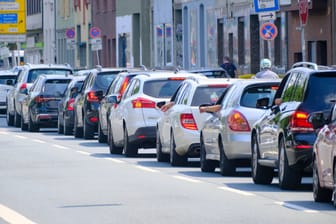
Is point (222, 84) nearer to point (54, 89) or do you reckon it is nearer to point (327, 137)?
point (327, 137)

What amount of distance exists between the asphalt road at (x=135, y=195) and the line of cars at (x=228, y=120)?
293mm

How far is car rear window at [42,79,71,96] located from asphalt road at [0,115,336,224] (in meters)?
13.3

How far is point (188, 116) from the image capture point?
75.3 feet

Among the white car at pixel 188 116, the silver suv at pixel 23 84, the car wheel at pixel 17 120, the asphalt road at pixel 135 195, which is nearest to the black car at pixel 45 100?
the silver suv at pixel 23 84

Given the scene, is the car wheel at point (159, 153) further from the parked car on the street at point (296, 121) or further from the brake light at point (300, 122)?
the brake light at point (300, 122)

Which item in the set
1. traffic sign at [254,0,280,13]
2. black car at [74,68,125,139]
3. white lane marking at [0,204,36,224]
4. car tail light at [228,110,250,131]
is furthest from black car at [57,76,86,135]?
white lane marking at [0,204,36,224]

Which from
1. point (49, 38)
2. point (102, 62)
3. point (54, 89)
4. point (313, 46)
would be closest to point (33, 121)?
point (54, 89)

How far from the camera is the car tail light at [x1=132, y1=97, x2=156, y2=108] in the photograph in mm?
25953

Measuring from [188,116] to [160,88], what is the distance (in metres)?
3.37

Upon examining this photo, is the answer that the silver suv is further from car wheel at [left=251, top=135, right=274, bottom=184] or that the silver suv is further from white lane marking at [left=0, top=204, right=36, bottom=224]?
white lane marking at [left=0, top=204, right=36, bottom=224]

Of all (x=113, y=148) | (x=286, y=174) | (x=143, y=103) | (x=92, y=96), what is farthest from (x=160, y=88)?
(x=286, y=174)

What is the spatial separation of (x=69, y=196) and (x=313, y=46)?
28.6 m

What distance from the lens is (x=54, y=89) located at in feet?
130

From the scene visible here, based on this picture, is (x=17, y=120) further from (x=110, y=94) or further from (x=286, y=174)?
(x=286, y=174)
